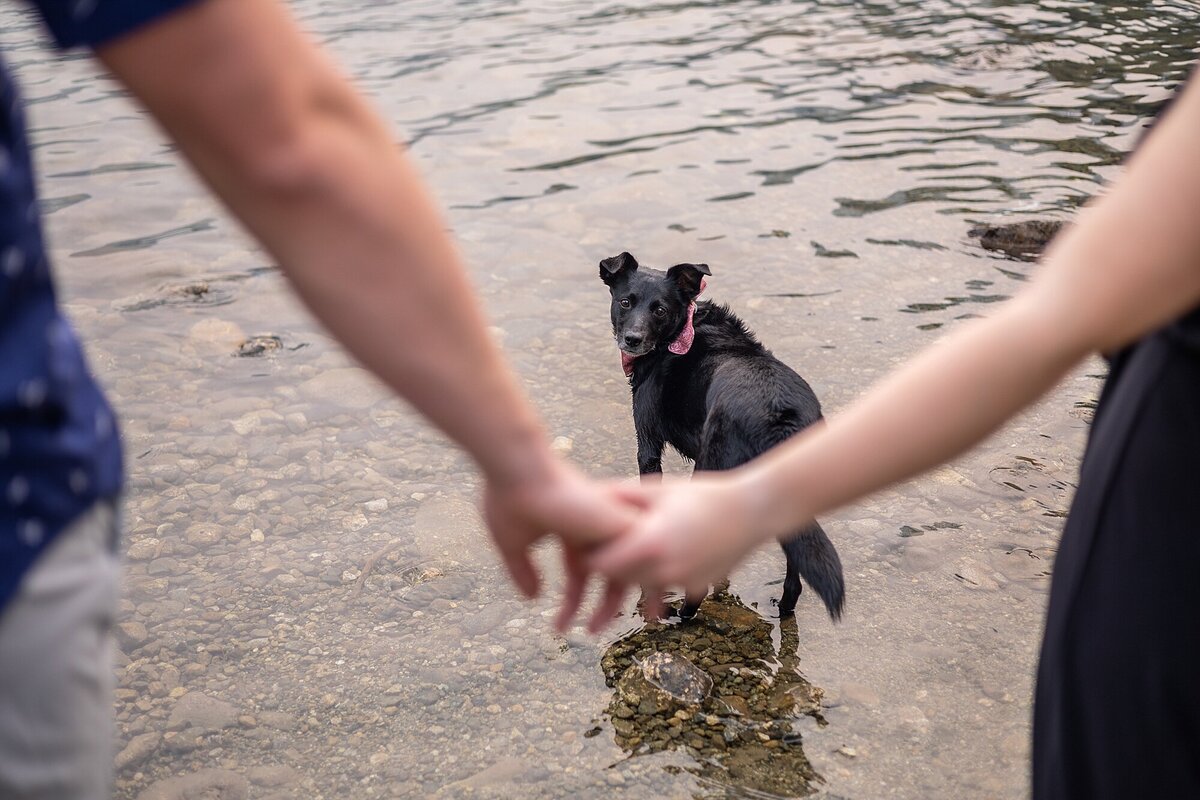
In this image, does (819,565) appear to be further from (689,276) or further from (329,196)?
(329,196)

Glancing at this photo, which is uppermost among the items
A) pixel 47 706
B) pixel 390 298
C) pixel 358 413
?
pixel 390 298

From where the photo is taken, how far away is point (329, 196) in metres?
1.28

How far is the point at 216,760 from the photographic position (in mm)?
3314

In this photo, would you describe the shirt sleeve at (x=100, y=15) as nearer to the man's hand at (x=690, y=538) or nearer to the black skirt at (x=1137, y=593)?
the man's hand at (x=690, y=538)

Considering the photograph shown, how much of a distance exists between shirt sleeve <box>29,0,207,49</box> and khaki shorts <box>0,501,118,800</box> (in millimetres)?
533

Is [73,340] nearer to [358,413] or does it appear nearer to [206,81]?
[206,81]

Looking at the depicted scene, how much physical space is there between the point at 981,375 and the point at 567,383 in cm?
446

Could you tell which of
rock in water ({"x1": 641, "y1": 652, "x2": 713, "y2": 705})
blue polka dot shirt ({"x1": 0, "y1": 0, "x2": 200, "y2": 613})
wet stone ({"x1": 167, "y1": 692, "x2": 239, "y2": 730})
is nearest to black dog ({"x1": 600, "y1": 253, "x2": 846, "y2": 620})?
rock in water ({"x1": 641, "y1": 652, "x2": 713, "y2": 705})

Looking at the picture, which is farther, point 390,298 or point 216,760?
point 216,760

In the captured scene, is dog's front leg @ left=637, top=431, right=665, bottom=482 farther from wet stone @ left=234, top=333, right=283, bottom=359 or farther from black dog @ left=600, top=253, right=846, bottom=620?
wet stone @ left=234, top=333, right=283, bottom=359

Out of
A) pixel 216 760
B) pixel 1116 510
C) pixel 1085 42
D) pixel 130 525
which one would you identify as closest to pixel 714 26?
pixel 1085 42

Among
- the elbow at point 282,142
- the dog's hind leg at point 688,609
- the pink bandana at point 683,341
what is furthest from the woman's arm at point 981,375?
the pink bandana at point 683,341

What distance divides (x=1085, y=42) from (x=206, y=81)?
12.4m

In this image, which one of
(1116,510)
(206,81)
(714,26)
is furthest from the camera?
(714,26)
